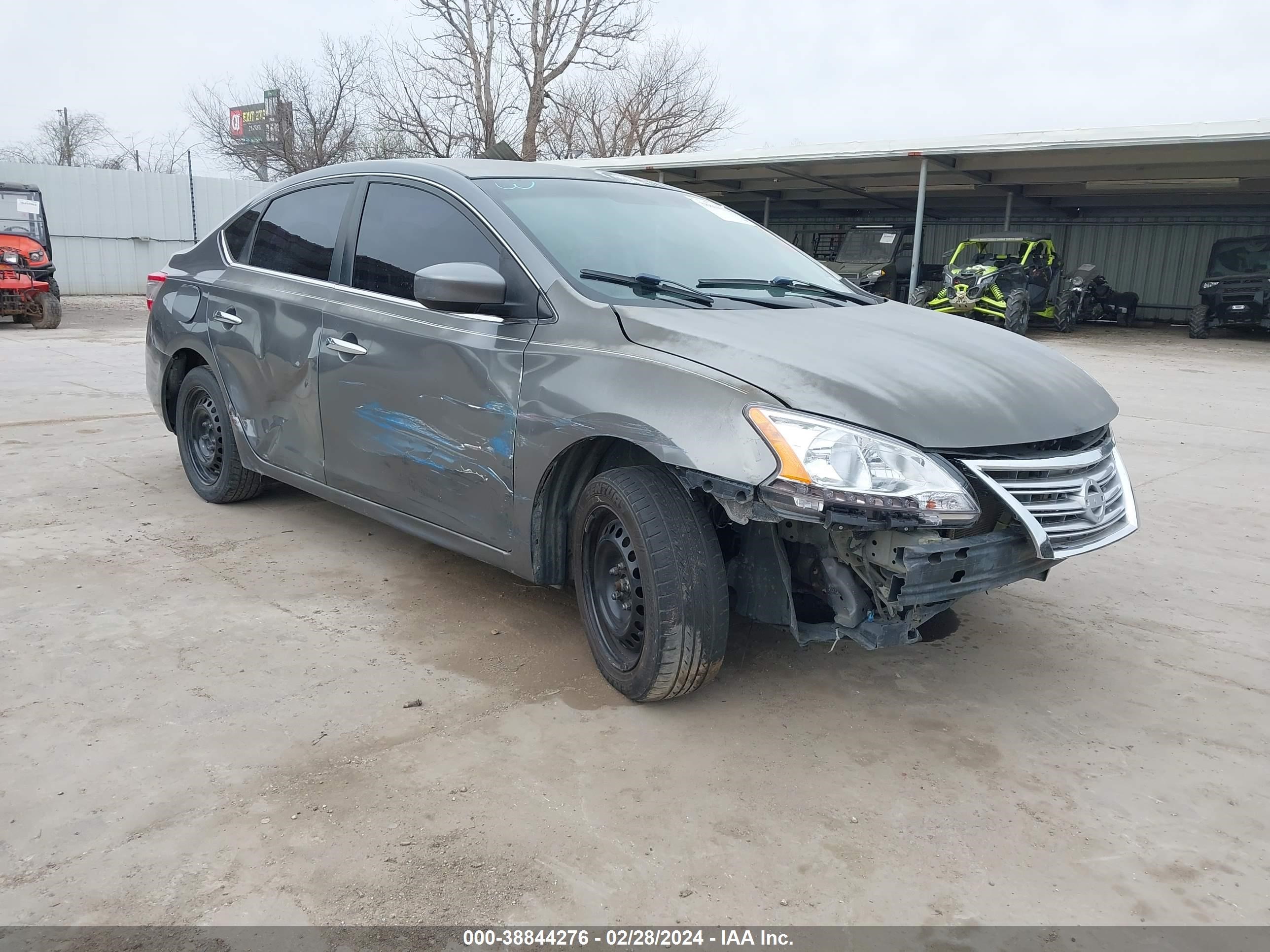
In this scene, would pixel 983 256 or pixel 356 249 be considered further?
pixel 983 256

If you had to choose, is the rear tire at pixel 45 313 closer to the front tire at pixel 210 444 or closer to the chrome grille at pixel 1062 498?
the front tire at pixel 210 444

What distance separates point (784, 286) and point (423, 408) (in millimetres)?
1406

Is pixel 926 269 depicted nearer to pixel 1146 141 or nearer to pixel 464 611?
pixel 1146 141

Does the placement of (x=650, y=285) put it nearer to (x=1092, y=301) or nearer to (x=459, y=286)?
(x=459, y=286)

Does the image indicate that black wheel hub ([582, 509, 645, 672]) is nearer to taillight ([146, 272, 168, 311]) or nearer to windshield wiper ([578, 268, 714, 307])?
windshield wiper ([578, 268, 714, 307])

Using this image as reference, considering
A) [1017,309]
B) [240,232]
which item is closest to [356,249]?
[240,232]

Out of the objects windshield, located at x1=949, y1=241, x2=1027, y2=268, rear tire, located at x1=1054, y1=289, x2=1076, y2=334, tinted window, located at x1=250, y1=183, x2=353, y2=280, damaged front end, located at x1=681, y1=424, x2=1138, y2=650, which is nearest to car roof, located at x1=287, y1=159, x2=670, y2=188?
tinted window, located at x1=250, y1=183, x2=353, y2=280

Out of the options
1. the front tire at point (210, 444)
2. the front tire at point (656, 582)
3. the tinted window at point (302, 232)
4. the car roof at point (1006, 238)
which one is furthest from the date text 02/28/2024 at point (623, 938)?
the car roof at point (1006, 238)

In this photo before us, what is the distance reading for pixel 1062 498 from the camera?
2777mm

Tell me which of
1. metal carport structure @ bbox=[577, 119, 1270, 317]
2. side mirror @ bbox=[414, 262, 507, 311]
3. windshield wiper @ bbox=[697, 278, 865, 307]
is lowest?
side mirror @ bbox=[414, 262, 507, 311]

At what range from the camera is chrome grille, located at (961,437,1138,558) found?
261 centimetres

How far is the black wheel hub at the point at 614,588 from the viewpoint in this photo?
9.51ft

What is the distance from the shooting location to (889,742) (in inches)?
111

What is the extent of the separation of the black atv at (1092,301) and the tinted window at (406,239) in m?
17.4
